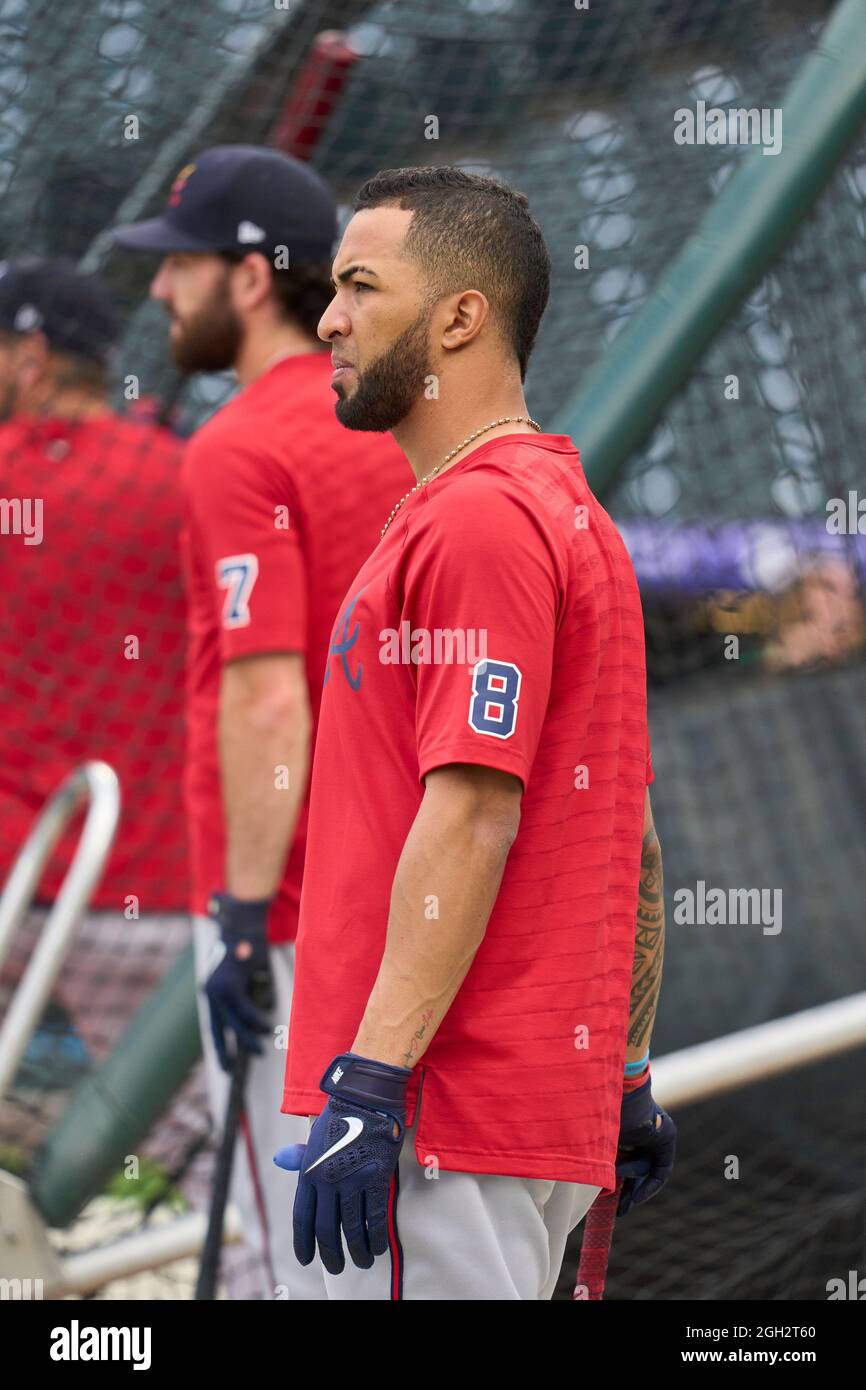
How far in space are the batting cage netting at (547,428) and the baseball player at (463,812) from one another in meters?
1.27

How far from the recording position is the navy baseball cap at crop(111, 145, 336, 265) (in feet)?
10.0

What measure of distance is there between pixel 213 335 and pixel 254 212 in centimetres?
23

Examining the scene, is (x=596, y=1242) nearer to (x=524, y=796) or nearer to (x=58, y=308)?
(x=524, y=796)

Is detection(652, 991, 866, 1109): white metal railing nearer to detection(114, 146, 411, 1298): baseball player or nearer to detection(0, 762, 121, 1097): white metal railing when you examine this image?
detection(114, 146, 411, 1298): baseball player

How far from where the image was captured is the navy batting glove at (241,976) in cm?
271

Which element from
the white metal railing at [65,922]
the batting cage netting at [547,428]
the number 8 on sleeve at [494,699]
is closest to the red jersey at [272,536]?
the white metal railing at [65,922]

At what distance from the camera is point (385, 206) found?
184 cm

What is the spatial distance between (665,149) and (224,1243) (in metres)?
2.64

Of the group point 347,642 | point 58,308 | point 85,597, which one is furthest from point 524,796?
point 58,308

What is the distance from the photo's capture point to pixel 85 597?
3586 mm

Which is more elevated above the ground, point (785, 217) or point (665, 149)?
point (665, 149)


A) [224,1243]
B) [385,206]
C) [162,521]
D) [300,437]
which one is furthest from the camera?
[162,521]
